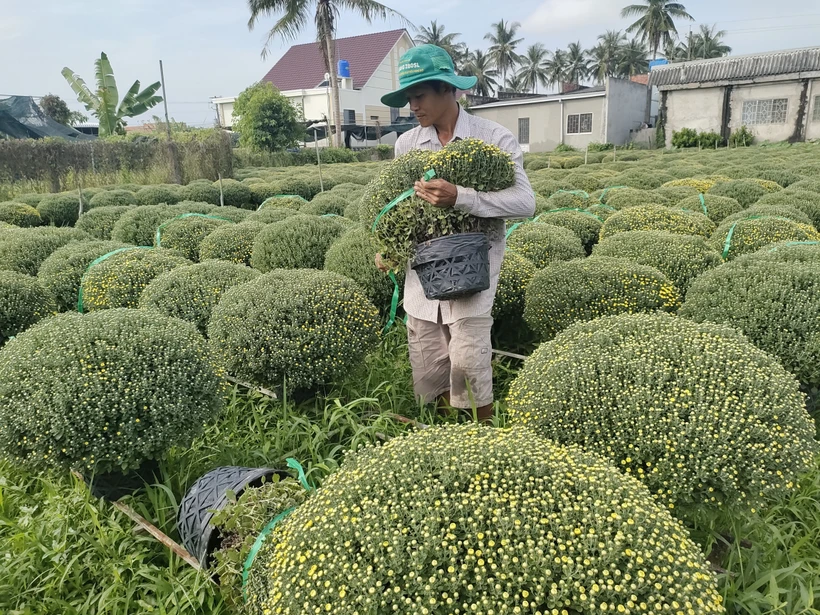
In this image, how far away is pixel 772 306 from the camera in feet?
11.0

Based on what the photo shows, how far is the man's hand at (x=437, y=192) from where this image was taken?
2758 mm

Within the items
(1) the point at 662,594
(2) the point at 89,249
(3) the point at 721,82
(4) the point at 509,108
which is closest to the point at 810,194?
(1) the point at 662,594

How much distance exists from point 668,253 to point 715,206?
3.84m

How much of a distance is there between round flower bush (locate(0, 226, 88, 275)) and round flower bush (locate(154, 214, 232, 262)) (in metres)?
1.06

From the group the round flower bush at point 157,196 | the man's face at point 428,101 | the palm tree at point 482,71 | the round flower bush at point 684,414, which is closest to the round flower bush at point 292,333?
the man's face at point 428,101

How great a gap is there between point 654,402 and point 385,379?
7.29 ft

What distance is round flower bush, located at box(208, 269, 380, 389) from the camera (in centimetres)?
346

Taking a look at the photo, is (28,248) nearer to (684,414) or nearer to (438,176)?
(438,176)

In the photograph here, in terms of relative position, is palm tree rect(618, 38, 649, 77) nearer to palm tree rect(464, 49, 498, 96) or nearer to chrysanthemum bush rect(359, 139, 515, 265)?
palm tree rect(464, 49, 498, 96)

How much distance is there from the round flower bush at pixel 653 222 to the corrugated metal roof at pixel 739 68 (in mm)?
28161

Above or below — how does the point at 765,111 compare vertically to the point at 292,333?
above

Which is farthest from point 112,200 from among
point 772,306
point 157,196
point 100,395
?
point 772,306

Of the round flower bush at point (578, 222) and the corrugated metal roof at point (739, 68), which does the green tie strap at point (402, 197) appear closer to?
the round flower bush at point (578, 222)

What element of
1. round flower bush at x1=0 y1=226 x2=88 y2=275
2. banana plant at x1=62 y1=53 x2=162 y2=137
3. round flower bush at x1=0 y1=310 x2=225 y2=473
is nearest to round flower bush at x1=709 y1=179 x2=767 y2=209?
round flower bush at x1=0 y1=310 x2=225 y2=473
